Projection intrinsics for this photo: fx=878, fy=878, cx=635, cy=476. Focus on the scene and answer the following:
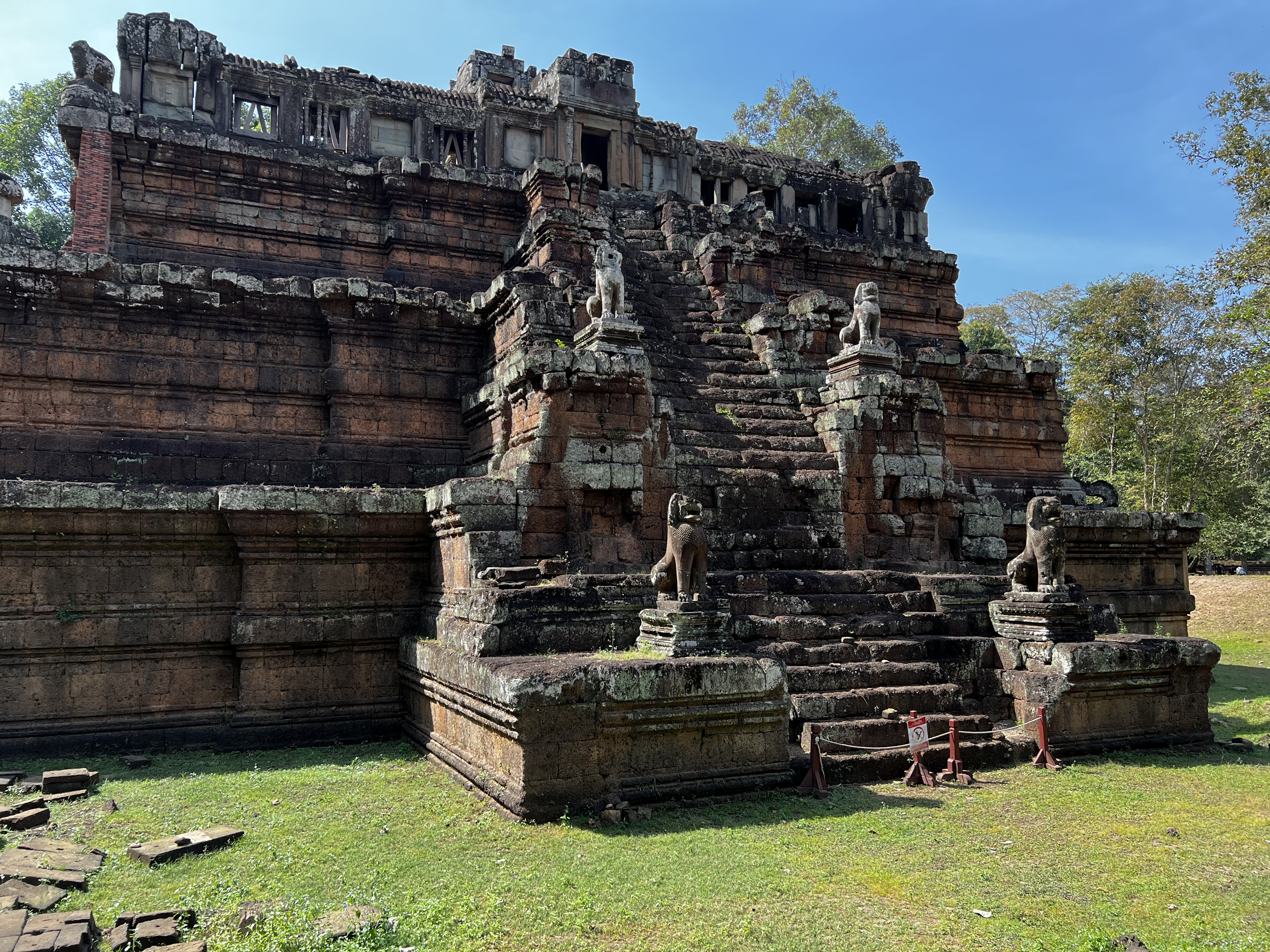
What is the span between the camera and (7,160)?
3111cm

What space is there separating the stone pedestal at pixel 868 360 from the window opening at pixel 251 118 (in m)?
15.1

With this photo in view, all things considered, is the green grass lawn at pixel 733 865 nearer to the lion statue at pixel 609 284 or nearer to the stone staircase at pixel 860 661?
the stone staircase at pixel 860 661

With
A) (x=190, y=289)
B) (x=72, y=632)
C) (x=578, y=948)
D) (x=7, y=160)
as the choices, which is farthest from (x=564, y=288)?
(x=7, y=160)

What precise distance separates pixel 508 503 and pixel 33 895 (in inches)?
184

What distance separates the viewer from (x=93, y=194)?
1298cm

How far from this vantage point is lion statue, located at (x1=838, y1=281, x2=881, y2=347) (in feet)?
36.6

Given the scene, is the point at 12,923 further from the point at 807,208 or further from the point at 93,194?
the point at 807,208

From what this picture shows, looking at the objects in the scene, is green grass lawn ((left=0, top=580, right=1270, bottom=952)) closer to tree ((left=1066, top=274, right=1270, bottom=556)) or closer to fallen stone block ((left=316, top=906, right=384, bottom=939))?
fallen stone block ((left=316, top=906, right=384, bottom=939))

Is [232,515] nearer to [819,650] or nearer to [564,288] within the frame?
[564,288]

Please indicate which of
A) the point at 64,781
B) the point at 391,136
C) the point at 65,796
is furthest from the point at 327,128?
the point at 65,796

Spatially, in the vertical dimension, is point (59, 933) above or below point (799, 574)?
below

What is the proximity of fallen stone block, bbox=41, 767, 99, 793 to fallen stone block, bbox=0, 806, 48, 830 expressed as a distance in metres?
0.76

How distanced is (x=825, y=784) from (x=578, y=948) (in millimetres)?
3071

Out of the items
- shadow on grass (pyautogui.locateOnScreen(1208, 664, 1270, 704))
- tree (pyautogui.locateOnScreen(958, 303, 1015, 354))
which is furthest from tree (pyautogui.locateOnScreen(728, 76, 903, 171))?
shadow on grass (pyautogui.locateOnScreen(1208, 664, 1270, 704))
